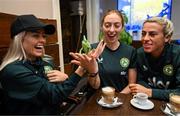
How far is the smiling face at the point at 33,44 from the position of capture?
1.30m

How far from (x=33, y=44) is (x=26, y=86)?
271 millimetres

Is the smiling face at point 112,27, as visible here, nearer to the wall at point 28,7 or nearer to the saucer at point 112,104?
the saucer at point 112,104

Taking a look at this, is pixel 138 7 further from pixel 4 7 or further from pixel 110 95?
pixel 110 95

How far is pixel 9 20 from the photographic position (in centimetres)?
162

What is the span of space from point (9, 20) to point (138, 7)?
4.01 metres

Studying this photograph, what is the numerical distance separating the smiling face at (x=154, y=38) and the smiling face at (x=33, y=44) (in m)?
0.76

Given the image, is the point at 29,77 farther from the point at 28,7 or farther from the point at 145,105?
the point at 28,7

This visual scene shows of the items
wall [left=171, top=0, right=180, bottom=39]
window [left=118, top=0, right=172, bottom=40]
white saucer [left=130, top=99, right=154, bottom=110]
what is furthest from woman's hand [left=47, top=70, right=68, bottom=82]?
wall [left=171, top=0, right=180, bottom=39]

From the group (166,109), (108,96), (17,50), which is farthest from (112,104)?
(17,50)

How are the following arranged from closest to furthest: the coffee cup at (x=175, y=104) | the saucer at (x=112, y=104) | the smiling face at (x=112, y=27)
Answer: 1. the coffee cup at (x=175, y=104)
2. the saucer at (x=112, y=104)
3. the smiling face at (x=112, y=27)

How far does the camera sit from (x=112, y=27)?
1.71 m

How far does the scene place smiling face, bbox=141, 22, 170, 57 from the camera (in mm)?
1513

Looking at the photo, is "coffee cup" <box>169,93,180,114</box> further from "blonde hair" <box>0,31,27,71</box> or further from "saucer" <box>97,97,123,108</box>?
"blonde hair" <box>0,31,27,71</box>

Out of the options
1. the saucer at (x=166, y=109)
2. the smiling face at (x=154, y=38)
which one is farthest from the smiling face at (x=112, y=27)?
the saucer at (x=166, y=109)
